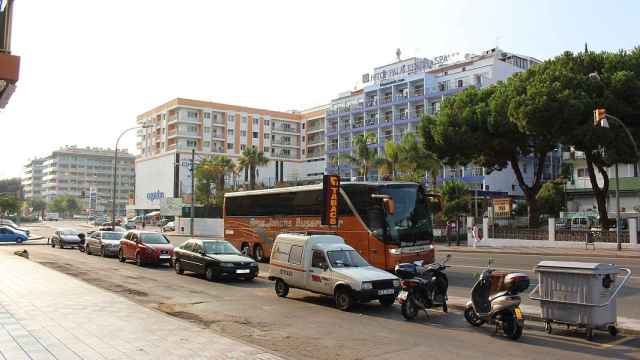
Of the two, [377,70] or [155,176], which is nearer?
[377,70]

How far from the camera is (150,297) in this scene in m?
14.3

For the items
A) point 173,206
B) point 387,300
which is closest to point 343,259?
point 387,300

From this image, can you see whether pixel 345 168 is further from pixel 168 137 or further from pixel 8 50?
pixel 8 50

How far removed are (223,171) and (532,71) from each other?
52.2 m

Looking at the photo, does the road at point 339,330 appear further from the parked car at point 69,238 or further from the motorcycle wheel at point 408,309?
the parked car at point 69,238

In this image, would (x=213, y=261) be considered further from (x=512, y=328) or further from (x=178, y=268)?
(x=512, y=328)

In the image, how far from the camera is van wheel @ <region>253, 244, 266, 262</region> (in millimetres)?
25219

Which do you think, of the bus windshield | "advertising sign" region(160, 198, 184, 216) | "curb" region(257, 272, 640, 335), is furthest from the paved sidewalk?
"advertising sign" region(160, 198, 184, 216)

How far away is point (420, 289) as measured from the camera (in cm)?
1168

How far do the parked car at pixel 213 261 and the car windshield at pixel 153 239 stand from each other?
13.8ft

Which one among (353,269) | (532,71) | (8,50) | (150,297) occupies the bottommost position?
(150,297)

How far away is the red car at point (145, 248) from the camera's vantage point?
22781 mm

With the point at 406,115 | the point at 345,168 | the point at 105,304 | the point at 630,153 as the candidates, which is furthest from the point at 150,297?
the point at 345,168

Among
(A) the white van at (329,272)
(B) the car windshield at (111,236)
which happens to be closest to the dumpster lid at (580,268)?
(A) the white van at (329,272)
